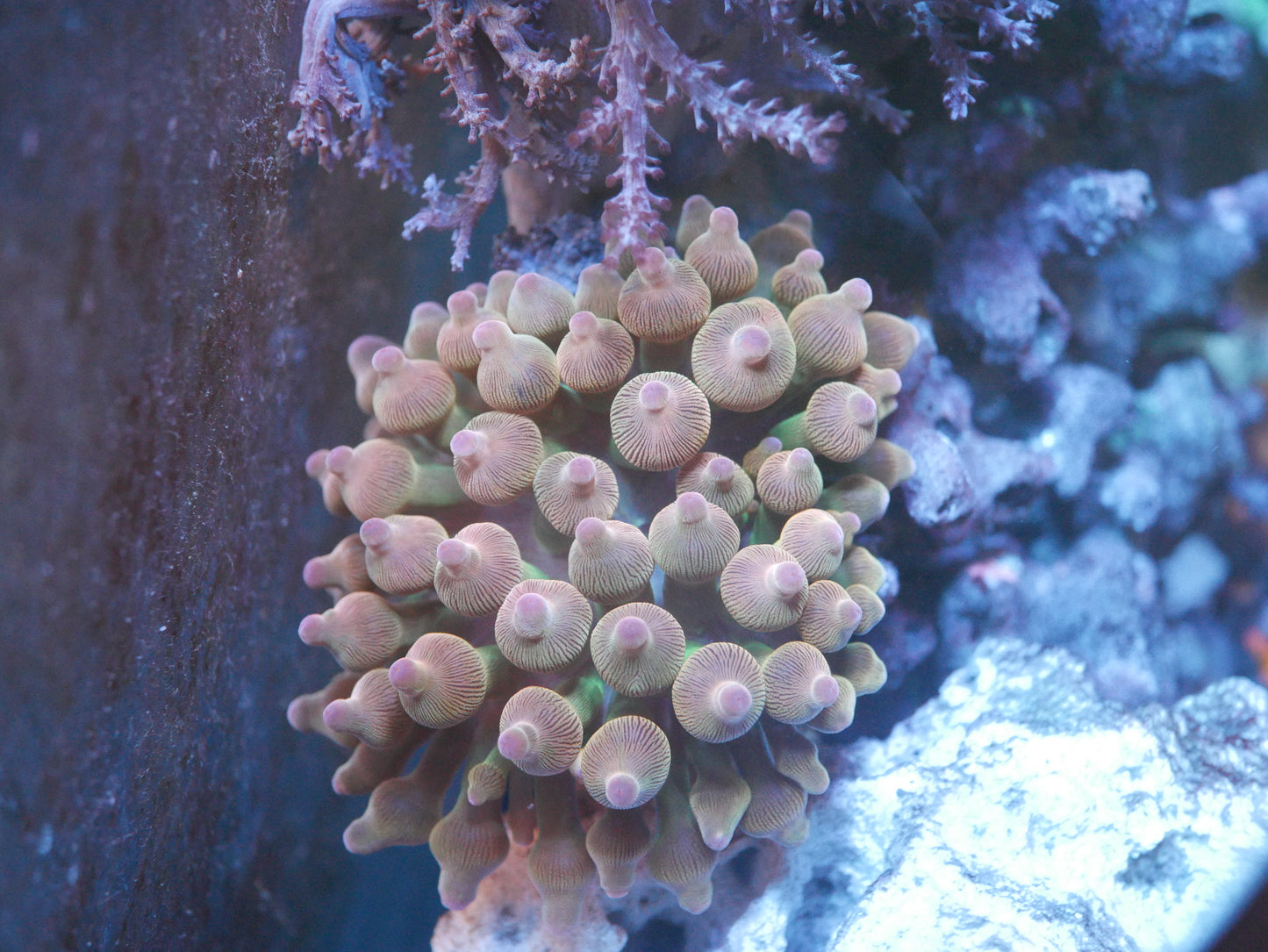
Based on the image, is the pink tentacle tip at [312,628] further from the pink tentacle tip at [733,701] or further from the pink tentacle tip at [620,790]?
the pink tentacle tip at [733,701]

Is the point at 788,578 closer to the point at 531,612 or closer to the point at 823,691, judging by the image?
the point at 823,691

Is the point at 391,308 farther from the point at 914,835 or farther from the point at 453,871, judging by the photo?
the point at 914,835

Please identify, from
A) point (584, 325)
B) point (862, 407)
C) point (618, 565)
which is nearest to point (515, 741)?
point (618, 565)

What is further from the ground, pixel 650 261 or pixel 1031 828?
pixel 650 261

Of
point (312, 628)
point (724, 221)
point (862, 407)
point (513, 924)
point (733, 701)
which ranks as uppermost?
point (724, 221)

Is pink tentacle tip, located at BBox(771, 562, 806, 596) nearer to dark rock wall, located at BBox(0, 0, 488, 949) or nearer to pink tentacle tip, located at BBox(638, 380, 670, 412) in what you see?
pink tentacle tip, located at BBox(638, 380, 670, 412)

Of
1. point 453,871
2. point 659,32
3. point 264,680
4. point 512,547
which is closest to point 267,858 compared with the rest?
point 264,680

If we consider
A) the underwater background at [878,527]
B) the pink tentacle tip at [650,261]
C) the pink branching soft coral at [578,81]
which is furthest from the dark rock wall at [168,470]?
the pink tentacle tip at [650,261]
